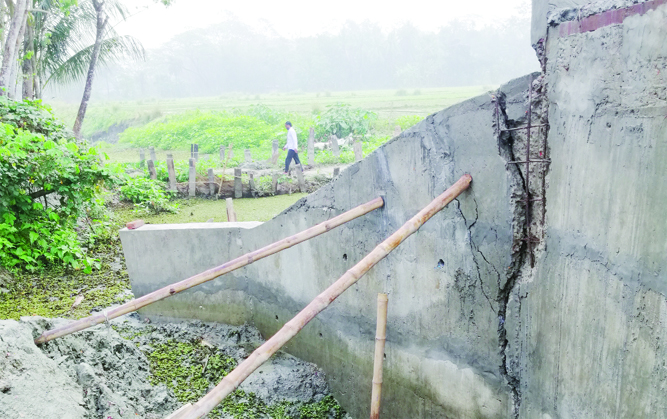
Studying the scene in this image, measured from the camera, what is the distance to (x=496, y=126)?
308 centimetres

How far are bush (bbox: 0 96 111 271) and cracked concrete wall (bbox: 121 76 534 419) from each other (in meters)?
3.00

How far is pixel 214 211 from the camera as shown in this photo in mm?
11266

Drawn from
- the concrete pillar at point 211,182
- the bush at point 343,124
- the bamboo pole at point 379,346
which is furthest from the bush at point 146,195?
the bush at point 343,124

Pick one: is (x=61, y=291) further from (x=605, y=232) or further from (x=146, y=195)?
(x=605, y=232)

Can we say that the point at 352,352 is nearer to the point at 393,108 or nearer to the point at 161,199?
the point at 161,199

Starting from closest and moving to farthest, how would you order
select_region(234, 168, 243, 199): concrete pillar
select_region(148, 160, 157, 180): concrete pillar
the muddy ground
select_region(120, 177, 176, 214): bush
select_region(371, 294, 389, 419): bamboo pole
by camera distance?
the muddy ground
select_region(371, 294, 389, 419): bamboo pole
select_region(120, 177, 176, 214): bush
select_region(234, 168, 243, 199): concrete pillar
select_region(148, 160, 157, 180): concrete pillar

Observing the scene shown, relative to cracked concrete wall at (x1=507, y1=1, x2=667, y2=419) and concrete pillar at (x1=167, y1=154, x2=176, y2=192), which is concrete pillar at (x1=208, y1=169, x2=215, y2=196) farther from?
cracked concrete wall at (x1=507, y1=1, x2=667, y2=419)

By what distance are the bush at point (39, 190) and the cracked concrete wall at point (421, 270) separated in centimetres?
300

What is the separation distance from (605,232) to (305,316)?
5.82 feet

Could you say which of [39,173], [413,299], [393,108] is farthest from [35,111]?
[393,108]

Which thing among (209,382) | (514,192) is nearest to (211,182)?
(209,382)

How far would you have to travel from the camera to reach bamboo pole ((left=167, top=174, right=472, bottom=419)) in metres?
2.57

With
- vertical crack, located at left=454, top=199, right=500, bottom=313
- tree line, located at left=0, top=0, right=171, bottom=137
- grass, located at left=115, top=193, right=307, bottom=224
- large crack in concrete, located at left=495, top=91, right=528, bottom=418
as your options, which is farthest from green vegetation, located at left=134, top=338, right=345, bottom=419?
tree line, located at left=0, top=0, right=171, bottom=137

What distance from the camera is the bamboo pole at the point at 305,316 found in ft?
8.42
